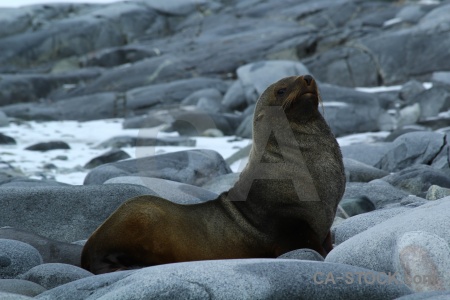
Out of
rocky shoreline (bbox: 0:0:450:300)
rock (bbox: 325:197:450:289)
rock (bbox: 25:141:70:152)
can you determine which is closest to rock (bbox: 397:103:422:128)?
rocky shoreline (bbox: 0:0:450:300)

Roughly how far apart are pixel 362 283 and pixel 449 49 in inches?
783

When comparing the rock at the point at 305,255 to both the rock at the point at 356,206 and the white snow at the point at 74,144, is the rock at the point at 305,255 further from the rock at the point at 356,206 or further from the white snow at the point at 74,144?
the white snow at the point at 74,144

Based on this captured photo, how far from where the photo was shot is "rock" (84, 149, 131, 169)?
12961 mm

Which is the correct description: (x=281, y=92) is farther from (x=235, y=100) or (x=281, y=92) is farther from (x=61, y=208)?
(x=235, y=100)

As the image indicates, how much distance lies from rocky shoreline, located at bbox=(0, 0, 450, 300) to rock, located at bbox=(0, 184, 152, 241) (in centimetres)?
1

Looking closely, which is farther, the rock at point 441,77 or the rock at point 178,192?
the rock at point 441,77

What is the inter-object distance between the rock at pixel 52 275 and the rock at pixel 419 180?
15.5 ft

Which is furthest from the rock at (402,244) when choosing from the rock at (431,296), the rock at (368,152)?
the rock at (368,152)

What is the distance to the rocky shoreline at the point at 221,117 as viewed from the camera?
13.0 ft

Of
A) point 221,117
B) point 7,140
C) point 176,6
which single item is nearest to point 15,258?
point 7,140

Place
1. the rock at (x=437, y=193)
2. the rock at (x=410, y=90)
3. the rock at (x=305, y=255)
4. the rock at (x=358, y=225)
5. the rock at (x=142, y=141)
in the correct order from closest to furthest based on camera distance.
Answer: the rock at (x=305, y=255) < the rock at (x=358, y=225) < the rock at (x=437, y=193) < the rock at (x=142, y=141) < the rock at (x=410, y=90)

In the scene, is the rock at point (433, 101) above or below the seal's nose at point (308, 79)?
below

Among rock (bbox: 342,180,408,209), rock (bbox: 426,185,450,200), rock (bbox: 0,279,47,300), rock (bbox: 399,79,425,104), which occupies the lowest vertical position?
rock (bbox: 399,79,425,104)

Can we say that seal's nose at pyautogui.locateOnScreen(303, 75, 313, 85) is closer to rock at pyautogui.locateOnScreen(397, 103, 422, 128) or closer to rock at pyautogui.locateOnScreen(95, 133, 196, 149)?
rock at pyautogui.locateOnScreen(95, 133, 196, 149)
